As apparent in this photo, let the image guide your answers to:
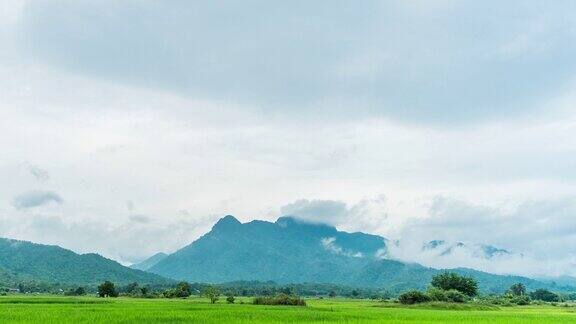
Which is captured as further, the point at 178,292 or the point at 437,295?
the point at 178,292

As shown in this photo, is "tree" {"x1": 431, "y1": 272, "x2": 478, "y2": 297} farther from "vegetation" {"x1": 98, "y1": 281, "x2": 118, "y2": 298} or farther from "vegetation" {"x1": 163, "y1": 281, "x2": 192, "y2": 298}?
"vegetation" {"x1": 98, "y1": 281, "x2": 118, "y2": 298}

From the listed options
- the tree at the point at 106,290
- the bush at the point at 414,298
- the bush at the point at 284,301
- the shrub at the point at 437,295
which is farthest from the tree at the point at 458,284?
the tree at the point at 106,290

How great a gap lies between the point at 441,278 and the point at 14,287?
4574 inches

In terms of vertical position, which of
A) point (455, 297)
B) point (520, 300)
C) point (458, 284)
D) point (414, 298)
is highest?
point (458, 284)

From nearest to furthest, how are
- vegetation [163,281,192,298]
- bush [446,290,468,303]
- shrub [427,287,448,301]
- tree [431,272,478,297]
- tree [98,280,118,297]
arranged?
shrub [427,287,448,301] → bush [446,290,468,303] → tree [431,272,478,297] → tree [98,280,118,297] → vegetation [163,281,192,298]

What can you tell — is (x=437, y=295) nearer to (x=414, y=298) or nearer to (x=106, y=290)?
(x=414, y=298)

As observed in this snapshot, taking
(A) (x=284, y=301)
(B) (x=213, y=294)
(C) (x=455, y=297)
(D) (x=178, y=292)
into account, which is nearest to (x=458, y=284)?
(C) (x=455, y=297)

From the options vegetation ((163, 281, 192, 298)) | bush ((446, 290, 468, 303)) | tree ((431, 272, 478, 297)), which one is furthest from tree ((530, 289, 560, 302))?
vegetation ((163, 281, 192, 298))

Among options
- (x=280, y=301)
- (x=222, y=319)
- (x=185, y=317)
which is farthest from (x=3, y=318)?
(x=280, y=301)

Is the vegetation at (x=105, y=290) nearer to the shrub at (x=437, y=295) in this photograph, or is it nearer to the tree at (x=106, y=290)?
the tree at (x=106, y=290)

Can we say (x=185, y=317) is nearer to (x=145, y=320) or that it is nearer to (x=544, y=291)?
(x=145, y=320)

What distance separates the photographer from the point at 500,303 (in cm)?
8419

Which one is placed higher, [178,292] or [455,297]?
[178,292]

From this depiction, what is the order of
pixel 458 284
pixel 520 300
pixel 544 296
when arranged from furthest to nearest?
pixel 544 296
pixel 520 300
pixel 458 284
